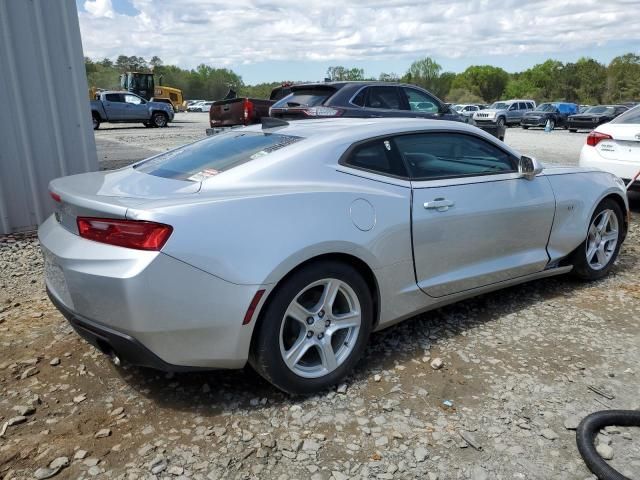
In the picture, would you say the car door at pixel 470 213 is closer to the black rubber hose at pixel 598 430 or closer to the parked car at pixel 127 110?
the black rubber hose at pixel 598 430

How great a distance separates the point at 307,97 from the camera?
9570mm

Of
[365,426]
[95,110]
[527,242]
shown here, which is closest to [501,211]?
[527,242]

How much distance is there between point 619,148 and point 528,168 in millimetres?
3752

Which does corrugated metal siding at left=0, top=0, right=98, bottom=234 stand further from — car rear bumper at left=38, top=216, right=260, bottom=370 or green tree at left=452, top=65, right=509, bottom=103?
green tree at left=452, top=65, right=509, bottom=103

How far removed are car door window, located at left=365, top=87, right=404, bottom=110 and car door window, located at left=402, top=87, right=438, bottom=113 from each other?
0.40 m

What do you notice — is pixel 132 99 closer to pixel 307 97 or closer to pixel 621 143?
pixel 307 97

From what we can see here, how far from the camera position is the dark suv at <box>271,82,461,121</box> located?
914 centimetres

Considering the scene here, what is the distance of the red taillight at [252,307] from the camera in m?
2.53

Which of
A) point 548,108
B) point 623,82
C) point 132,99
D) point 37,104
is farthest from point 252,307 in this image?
point 623,82

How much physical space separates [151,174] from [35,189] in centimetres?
371

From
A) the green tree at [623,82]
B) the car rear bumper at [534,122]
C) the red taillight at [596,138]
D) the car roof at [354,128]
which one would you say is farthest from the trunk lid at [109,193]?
the green tree at [623,82]

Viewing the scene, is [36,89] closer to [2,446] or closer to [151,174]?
[151,174]

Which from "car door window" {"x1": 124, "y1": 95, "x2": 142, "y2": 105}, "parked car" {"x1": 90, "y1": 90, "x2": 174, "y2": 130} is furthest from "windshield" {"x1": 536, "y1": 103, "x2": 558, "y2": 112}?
"car door window" {"x1": 124, "y1": 95, "x2": 142, "y2": 105}

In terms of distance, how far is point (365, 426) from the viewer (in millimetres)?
2639
